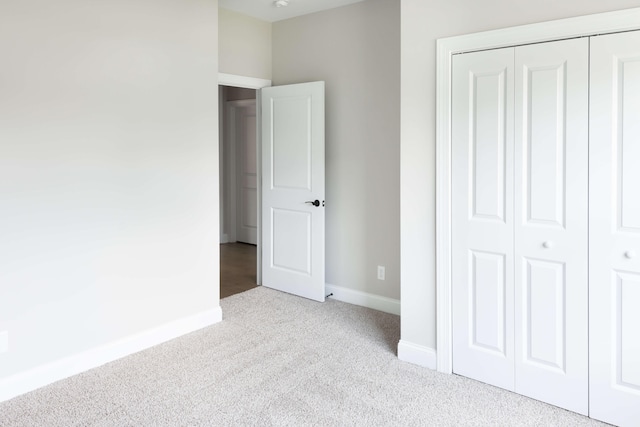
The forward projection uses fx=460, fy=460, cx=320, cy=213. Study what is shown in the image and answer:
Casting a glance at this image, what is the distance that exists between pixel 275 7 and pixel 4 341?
10.7ft

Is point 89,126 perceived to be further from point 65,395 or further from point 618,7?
point 618,7

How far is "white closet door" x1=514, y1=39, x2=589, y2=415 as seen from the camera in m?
2.35

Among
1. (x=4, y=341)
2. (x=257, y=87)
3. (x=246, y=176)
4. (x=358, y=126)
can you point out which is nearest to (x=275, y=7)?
(x=257, y=87)

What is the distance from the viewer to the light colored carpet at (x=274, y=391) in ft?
7.75

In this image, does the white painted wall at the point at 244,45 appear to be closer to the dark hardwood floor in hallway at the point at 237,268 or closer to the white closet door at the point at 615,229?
the dark hardwood floor in hallway at the point at 237,268

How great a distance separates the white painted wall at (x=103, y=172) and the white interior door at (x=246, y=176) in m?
3.35

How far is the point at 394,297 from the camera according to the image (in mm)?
3982

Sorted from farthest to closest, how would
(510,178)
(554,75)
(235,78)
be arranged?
(235,78), (510,178), (554,75)

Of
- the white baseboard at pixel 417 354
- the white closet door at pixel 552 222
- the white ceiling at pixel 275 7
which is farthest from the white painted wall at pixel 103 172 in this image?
the white closet door at pixel 552 222

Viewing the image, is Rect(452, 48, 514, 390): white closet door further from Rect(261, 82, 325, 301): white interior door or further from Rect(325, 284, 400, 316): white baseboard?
Rect(261, 82, 325, 301): white interior door

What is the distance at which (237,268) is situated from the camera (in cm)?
560

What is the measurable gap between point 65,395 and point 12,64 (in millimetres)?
1863

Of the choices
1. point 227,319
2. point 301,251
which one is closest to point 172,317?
point 227,319

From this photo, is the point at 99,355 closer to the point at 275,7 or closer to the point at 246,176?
the point at 275,7
